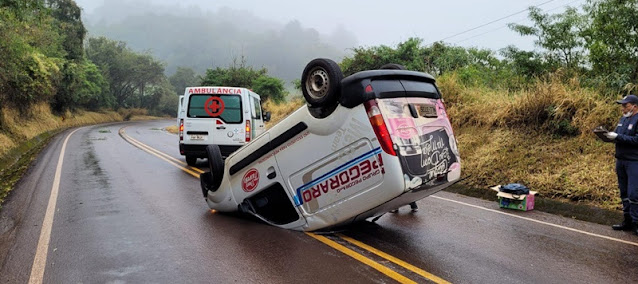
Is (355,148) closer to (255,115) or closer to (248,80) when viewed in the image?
(255,115)

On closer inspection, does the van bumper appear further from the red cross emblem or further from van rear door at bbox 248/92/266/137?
the red cross emblem

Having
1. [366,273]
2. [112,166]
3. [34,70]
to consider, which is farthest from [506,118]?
[34,70]

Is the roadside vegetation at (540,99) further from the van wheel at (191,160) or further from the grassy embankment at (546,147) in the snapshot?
the van wheel at (191,160)

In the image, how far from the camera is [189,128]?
454 inches

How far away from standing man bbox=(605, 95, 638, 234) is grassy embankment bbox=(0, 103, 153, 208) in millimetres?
10005

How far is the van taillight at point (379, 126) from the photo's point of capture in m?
4.17

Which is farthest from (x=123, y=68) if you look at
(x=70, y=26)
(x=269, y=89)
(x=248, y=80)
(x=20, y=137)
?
(x=20, y=137)

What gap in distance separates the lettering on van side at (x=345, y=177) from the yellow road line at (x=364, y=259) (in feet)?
1.67

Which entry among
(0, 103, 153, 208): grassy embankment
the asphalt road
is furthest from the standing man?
(0, 103, 153, 208): grassy embankment

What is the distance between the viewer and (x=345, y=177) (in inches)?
177

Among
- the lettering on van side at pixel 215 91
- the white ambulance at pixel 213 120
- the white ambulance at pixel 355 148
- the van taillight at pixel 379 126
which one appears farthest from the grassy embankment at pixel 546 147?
the lettering on van side at pixel 215 91

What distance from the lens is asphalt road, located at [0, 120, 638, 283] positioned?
4051mm

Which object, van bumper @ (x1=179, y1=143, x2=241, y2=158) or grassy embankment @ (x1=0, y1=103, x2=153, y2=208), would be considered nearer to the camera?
grassy embankment @ (x1=0, y1=103, x2=153, y2=208)

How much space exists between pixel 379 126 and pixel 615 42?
31.9ft
